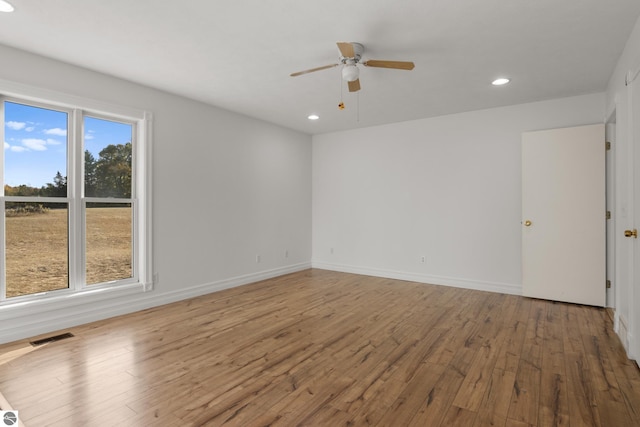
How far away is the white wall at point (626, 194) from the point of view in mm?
2562

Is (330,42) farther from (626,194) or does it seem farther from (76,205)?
(76,205)

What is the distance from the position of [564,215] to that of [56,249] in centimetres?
595

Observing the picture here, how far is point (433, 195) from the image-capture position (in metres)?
5.36

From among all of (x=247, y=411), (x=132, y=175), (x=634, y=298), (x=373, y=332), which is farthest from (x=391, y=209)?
(x=247, y=411)

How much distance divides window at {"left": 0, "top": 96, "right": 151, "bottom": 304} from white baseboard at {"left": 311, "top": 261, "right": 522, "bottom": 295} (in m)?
3.48

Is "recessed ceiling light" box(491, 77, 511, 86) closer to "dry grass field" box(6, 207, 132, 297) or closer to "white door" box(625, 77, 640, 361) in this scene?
"white door" box(625, 77, 640, 361)

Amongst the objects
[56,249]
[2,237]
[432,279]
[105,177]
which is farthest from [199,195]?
[432,279]

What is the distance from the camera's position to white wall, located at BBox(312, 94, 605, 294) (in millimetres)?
4699

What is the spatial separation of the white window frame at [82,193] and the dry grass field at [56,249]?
0.19 ft

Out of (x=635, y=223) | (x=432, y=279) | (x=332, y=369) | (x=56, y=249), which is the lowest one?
(x=332, y=369)

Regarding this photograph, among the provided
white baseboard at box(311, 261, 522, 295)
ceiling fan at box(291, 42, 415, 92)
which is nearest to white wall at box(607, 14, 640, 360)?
white baseboard at box(311, 261, 522, 295)

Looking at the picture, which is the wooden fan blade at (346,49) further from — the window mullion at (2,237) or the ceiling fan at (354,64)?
the window mullion at (2,237)

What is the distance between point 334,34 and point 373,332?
9.07 ft

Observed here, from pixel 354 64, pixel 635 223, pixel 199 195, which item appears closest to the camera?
pixel 635 223
